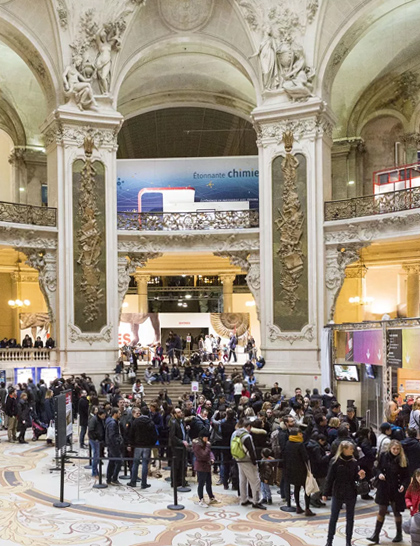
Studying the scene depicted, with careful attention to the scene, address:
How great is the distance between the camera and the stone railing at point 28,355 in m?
19.3

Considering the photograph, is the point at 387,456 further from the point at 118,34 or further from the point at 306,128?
the point at 118,34

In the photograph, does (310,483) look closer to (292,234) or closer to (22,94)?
(292,234)

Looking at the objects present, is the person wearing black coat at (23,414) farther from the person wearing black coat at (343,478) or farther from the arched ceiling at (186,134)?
the arched ceiling at (186,134)

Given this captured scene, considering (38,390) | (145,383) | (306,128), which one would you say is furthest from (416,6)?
(38,390)

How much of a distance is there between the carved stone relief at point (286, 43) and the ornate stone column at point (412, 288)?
301 inches

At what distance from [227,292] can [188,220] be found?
5.80 metres

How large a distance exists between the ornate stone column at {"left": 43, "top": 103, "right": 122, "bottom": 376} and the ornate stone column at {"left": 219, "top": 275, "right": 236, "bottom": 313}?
23.3ft

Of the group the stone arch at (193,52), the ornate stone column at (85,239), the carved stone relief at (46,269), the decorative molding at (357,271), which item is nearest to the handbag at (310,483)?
the ornate stone column at (85,239)

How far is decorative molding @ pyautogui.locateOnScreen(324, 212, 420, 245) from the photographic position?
18469 millimetres

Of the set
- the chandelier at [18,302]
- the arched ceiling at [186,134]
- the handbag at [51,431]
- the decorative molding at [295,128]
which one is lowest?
the handbag at [51,431]

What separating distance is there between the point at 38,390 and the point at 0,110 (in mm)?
13286

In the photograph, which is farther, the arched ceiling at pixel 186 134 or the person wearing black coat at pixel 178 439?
the arched ceiling at pixel 186 134

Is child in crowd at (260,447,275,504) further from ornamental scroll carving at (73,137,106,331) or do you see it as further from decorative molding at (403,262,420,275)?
decorative molding at (403,262,420,275)

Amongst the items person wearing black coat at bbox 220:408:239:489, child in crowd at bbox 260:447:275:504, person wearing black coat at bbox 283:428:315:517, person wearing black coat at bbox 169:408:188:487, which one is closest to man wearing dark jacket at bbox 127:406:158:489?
person wearing black coat at bbox 169:408:188:487
